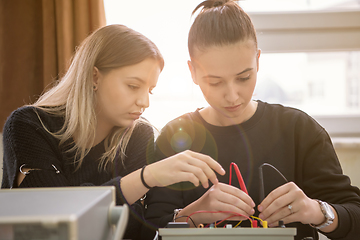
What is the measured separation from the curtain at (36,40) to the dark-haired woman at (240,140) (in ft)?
2.54

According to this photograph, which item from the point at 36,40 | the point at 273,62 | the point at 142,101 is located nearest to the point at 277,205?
the point at 142,101

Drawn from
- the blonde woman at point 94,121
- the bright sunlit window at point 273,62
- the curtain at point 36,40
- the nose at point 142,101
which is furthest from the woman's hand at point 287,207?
the curtain at point 36,40

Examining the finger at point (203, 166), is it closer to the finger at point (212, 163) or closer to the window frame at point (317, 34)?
the finger at point (212, 163)

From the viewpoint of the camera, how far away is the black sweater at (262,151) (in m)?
0.95

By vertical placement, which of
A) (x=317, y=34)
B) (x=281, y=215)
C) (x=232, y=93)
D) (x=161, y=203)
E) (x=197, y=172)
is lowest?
(x=161, y=203)

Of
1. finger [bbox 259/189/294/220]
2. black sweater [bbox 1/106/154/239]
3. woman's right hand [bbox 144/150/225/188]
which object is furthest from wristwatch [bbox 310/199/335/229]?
black sweater [bbox 1/106/154/239]

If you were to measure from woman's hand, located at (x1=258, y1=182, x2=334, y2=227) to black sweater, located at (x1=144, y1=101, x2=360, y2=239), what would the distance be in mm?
239

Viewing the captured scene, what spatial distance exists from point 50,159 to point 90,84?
303 millimetres

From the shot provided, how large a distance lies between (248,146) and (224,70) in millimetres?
299

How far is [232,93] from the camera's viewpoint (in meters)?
0.93

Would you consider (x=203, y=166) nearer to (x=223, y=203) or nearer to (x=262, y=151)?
(x=223, y=203)

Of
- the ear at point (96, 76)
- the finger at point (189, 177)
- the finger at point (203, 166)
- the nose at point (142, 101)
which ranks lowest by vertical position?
the finger at point (189, 177)

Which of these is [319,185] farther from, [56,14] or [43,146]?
[56,14]

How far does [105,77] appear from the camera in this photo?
1077mm
